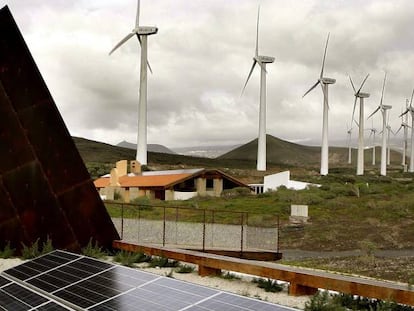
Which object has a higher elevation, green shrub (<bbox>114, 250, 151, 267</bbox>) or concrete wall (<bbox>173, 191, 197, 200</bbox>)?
green shrub (<bbox>114, 250, 151, 267</bbox>)

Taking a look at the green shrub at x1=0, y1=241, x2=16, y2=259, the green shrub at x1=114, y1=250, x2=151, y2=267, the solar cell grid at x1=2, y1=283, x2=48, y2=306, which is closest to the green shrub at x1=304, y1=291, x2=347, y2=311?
the solar cell grid at x1=2, y1=283, x2=48, y2=306

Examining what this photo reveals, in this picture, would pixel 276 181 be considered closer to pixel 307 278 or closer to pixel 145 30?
pixel 145 30

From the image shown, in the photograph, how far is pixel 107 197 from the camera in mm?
53156

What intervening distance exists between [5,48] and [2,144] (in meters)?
2.12

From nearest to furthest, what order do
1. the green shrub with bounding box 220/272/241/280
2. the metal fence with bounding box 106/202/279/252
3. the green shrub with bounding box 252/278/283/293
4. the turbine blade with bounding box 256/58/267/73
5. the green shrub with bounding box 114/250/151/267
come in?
the green shrub with bounding box 252/278/283/293, the green shrub with bounding box 220/272/241/280, the green shrub with bounding box 114/250/151/267, the metal fence with bounding box 106/202/279/252, the turbine blade with bounding box 256/58/267/73

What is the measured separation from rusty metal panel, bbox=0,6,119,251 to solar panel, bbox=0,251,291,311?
107 inches

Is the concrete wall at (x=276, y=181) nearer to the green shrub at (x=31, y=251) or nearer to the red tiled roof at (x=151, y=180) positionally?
the red tiled roof at (x=151, y=180)

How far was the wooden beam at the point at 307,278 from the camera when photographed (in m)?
7.60

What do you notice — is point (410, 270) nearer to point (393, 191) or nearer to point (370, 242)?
point (370, 242)

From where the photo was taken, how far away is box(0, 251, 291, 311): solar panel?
19.6ft

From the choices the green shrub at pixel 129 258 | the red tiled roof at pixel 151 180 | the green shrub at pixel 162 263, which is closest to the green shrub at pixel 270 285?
the green shrub at pixel 162 263

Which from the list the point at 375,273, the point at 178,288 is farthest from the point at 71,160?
the point at 375,273

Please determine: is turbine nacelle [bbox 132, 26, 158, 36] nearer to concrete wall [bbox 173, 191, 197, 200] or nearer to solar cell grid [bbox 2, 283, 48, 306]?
concrete wall [bbox 173, 191, 197, 200]

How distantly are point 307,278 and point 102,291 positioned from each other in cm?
366
